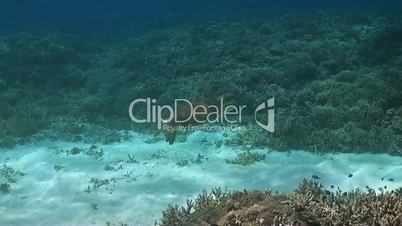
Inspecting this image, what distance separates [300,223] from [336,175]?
507 centimetres

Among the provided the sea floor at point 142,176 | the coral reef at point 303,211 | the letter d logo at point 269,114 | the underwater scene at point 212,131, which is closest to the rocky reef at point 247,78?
the underwater scene at point 212,131

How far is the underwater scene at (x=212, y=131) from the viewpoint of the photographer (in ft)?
27.9

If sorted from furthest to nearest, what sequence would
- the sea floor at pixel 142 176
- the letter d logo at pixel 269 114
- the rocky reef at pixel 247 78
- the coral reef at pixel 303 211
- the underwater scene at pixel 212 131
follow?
the letter d logo at pixel 269 114 < the rocky reef at pixel 247 78 < the sea floor at pixel 142 176 < the underwater scene at pixel 212 131 < the coral reef at pixel 303 211

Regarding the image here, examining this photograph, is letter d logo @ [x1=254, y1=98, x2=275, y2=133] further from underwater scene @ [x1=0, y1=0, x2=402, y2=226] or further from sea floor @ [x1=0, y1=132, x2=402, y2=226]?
sea floor @ [x1=0, y1=132, x2=402, y2=226]

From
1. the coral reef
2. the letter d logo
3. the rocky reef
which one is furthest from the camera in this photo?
the letter d logo

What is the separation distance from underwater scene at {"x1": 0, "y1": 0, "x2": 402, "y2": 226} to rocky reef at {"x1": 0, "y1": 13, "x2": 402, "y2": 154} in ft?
0.23

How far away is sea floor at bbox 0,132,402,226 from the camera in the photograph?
10039 mm

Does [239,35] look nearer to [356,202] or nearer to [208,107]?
[208,107]

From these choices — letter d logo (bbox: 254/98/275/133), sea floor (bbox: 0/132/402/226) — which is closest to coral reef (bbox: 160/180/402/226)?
sea floor (bbox: 0/132/402/226)

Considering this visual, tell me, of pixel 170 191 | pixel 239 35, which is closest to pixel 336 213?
pixel 170 191

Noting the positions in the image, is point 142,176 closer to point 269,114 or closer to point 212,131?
point 212,131

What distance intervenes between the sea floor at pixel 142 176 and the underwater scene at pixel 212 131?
5 cm

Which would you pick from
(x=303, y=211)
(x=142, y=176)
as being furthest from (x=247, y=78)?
(x=303, y=211)

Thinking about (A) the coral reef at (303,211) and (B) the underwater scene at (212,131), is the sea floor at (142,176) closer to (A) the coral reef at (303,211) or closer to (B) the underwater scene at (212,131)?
(B) the underwater scene at (212,131)
